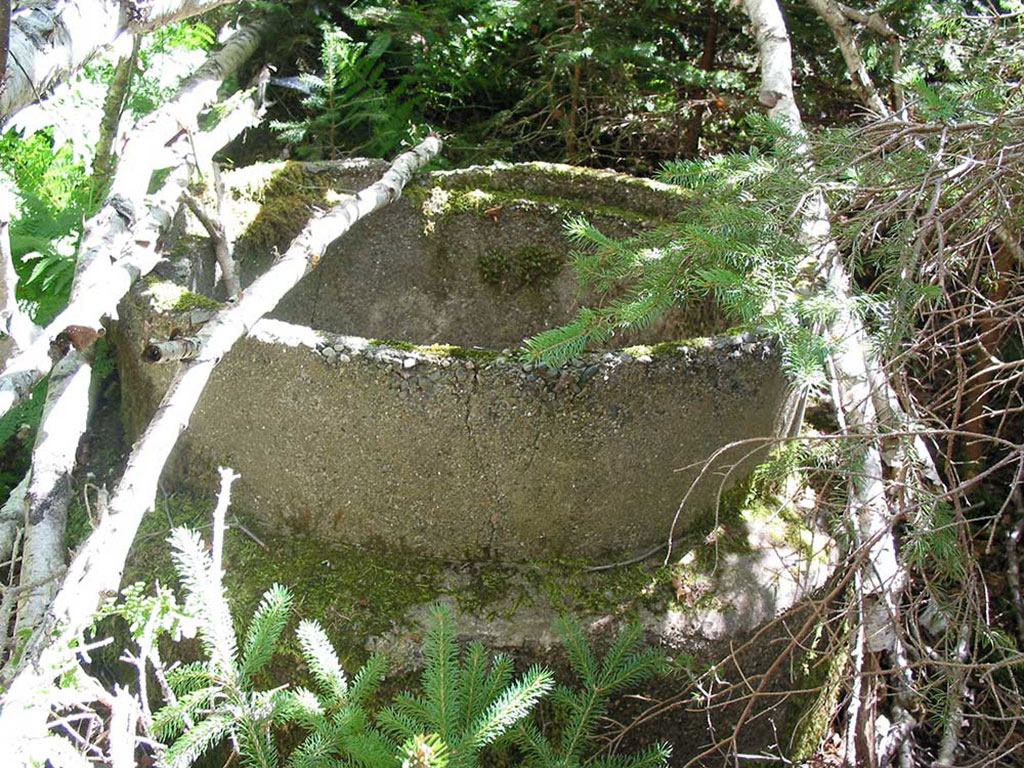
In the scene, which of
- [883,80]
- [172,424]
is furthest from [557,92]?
[172,424]

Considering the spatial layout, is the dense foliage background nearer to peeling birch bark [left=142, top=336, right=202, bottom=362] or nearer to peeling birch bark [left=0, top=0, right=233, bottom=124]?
peeling birch bark [left=142, top=336, right=202, bottom=362]

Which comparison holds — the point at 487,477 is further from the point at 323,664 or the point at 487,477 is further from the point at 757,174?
the point at 757,174

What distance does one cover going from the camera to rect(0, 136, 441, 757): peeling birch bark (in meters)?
1.92

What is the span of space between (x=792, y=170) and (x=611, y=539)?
1537mm

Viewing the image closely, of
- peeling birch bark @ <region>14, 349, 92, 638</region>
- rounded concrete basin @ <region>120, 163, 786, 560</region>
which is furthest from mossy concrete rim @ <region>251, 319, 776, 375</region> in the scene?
peeling birch bark @ <region>14, 349, 92, 638</region>

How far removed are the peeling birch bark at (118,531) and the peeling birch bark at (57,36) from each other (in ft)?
2.85

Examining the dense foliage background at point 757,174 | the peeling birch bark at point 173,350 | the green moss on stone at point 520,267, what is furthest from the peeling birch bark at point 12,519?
the green moss on stone at point 520,267

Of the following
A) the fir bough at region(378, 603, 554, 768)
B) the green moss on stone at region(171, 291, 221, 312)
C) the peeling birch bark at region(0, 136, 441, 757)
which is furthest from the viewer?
the green moss on stone at region(171, 291, 221, 312)

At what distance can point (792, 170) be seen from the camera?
2939mm

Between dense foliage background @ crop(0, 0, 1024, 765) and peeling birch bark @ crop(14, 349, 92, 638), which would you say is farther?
peeling birch bark @ crop(14, 349, 92, 638)

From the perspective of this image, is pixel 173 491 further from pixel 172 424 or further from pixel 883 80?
pixel 883 80

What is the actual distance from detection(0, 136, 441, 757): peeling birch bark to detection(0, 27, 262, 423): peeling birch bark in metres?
0.51

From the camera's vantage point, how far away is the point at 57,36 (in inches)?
86.4

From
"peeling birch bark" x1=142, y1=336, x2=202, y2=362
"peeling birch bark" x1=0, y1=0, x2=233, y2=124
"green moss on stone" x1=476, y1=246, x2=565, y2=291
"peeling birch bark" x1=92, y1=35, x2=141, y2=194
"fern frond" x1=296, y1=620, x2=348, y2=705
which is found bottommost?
"green moss on stone" x1=476, y1=246, x2=565, y2=291
